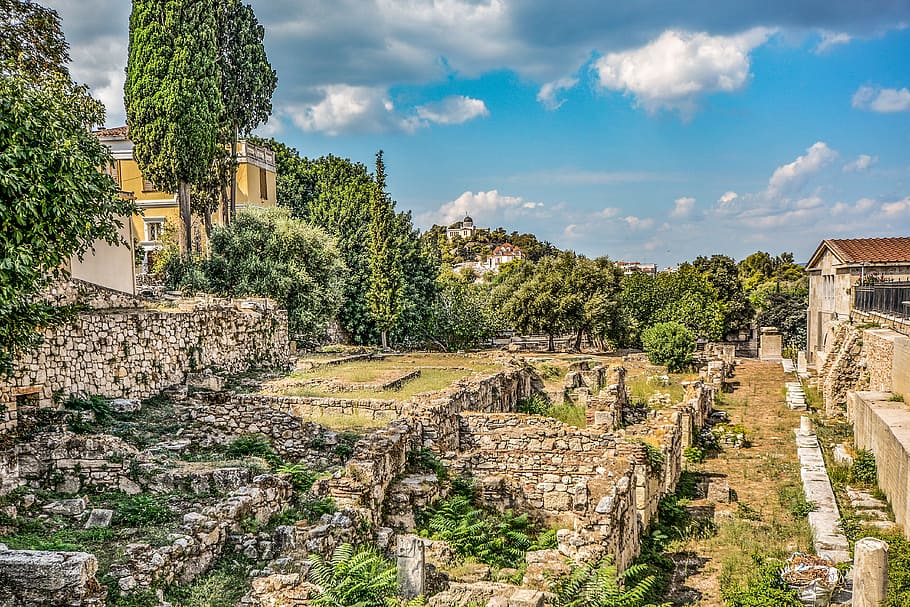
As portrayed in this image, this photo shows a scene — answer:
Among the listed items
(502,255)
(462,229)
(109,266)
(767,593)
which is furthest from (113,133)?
(462,229)

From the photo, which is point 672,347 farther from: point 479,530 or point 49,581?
point 49,581

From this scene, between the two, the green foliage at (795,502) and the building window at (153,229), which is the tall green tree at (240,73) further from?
the green foliage at (795,502)

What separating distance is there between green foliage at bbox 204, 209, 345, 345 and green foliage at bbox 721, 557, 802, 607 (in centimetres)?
1796

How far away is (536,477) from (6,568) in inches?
273

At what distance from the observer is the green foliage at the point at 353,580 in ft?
18.6

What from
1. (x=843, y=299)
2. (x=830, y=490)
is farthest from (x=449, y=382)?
(x=843, y=299)

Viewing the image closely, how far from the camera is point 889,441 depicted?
11.4m

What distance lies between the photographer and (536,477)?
10180mm

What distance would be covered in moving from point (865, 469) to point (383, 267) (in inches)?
946

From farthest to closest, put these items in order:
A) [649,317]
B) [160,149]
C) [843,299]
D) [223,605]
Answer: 1. [649,317]
2. [843,299]
3. [160,149]
4. [223,605]

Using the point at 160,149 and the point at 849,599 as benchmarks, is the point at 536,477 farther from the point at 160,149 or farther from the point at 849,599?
the point at 160,149

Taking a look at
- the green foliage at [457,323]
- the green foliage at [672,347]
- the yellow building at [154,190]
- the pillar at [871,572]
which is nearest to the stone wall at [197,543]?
the pillar at [871,572]

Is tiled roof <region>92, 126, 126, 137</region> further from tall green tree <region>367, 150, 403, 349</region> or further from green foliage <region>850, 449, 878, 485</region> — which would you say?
green foliage <region>850, 449, 878, 485</region>

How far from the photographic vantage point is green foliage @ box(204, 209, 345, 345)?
2289cm
